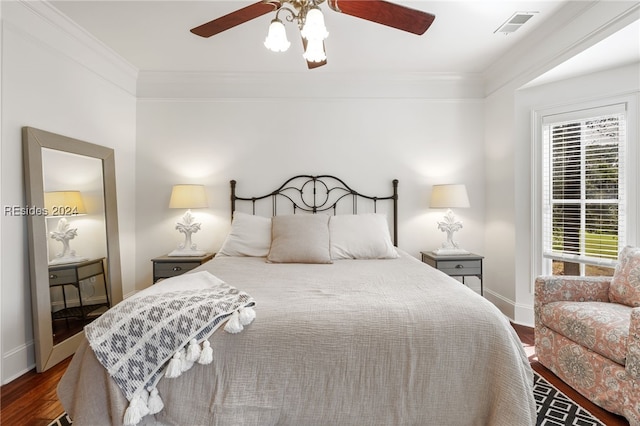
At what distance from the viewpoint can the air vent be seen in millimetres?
2511

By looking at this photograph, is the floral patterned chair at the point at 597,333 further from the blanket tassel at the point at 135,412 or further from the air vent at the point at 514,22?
the blanket tassel at the point at 135,412

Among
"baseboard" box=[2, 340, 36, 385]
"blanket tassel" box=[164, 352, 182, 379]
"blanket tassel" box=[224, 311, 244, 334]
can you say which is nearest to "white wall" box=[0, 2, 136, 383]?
"baseboard" box=[2, 340, 36, 385]

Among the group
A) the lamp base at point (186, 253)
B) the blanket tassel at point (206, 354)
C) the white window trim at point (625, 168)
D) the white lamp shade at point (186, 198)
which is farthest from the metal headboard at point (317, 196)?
the blanket tassel at point (206, 354)

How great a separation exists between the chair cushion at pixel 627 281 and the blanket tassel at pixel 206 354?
251 cm

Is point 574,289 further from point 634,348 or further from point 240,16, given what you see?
point 240,16

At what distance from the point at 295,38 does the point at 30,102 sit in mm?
2048

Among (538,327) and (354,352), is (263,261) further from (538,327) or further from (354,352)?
(538,327)

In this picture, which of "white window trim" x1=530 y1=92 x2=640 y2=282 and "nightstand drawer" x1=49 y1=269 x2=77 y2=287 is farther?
"white window trim" x1=530 y1=92 x2=640 y2=282

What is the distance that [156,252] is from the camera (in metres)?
3.66

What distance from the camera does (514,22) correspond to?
262cm

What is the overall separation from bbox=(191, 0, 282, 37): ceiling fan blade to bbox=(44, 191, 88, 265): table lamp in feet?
5.55

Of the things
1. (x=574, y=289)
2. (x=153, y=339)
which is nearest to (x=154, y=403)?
(x=153, y=339)

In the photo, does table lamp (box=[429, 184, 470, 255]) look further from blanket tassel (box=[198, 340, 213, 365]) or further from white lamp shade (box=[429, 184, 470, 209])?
blanket tassel (box=[198, 340, 213, 365])

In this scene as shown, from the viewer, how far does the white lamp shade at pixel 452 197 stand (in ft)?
10.9
